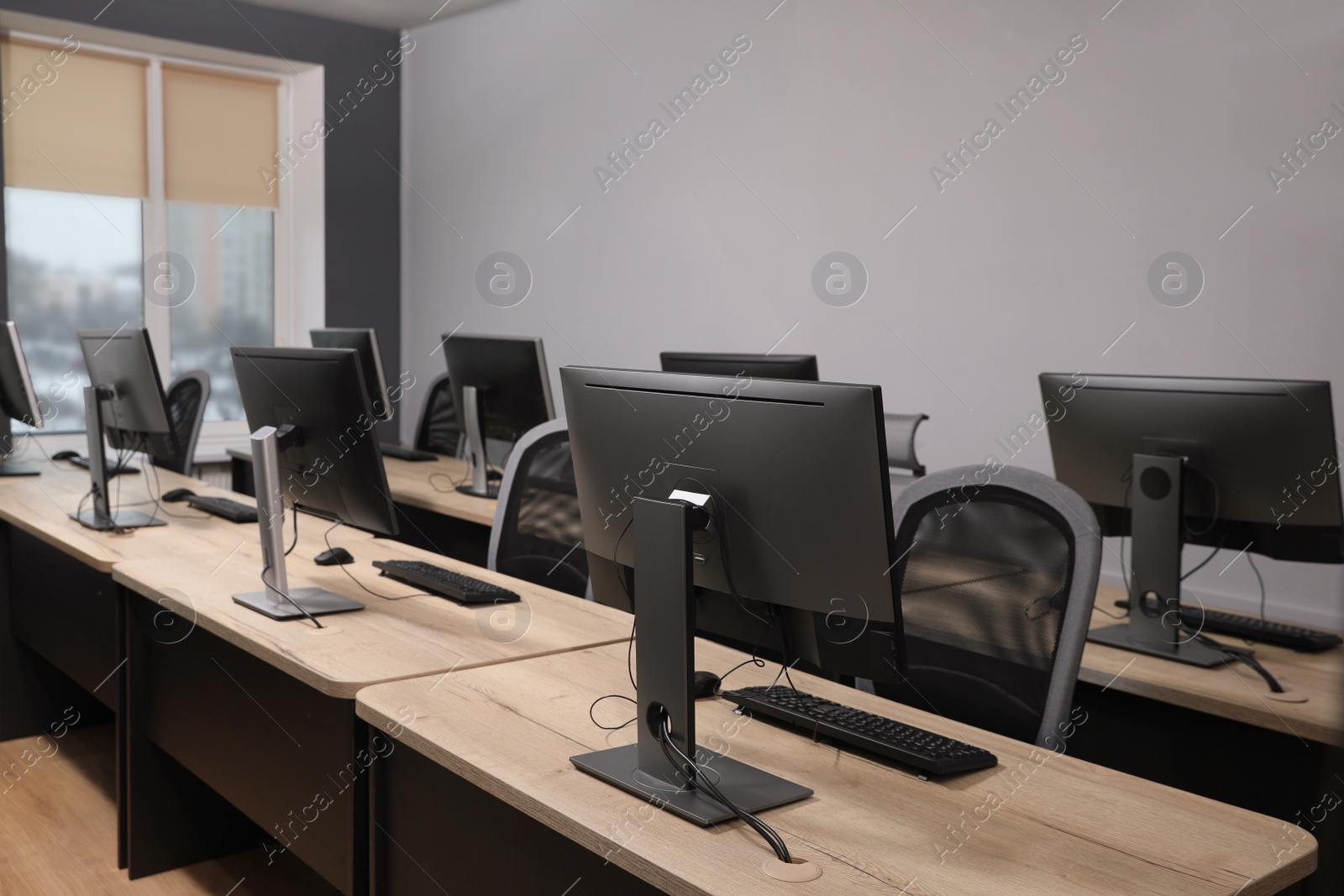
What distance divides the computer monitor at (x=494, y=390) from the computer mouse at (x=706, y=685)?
206 centimetres

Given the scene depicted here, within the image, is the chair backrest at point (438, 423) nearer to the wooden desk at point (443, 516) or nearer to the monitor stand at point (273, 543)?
the wooden desk at point (443, 516)

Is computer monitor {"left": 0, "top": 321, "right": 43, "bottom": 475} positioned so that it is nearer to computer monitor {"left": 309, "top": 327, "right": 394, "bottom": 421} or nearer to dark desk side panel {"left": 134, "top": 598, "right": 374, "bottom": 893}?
computer monitor {"left": 309, "top": 327, "right": 394, "bottom": 421}

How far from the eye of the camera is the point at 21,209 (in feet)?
18.0

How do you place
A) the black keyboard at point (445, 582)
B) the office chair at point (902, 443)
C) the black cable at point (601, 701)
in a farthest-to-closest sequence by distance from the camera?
the office chair at point (902, 443)
the black keyboard at point (445, 582)
the black cable at point (601, 701)

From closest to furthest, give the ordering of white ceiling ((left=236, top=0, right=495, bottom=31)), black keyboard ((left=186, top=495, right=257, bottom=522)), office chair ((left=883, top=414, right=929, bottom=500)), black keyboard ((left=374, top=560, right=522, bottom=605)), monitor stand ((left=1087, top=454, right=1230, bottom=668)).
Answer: monitor stand ((left=1087, top=454, right=1230, bottom=668)) → black keyboard ((left=374, top=560, right=522, bottom=605)) → office chair ((left=883, top=414, right=929, bottom=500)) → black keyboard ((left=186, top=495, right=257, bottom=522)) → white ceiling ((left=236, top=0, right=495, bottom=31))

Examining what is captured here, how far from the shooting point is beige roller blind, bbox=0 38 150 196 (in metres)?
5.40

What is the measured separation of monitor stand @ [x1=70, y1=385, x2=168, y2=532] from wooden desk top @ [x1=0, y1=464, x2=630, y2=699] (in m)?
0.05

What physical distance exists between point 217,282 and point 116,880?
4318 mm

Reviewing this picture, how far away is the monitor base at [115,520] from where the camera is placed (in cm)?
296

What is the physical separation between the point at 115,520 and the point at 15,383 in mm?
840

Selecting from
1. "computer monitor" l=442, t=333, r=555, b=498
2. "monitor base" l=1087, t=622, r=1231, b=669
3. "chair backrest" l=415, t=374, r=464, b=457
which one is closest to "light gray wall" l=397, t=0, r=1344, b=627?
"monitor base" l=1087, t=622, r=1231, b=669

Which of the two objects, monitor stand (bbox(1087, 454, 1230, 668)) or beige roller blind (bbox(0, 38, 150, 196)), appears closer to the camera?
monitor stand (bbox(1087, 454, 1230, 668))

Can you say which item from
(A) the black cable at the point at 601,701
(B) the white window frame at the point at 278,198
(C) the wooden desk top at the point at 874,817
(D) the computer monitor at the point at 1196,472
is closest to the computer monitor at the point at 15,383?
(B) the white window frame at the point at 278,198

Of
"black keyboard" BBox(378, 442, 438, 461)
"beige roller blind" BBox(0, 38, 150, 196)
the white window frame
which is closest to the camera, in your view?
"black keyboard" BBox(378, 442, 438, 461)
